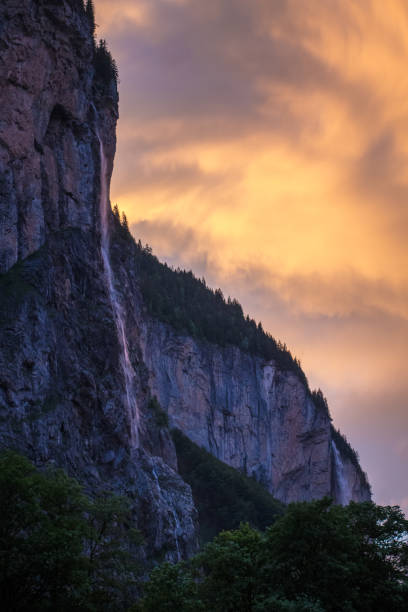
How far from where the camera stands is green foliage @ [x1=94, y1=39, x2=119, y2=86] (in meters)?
79.4

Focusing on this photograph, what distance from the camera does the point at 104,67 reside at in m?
80.6

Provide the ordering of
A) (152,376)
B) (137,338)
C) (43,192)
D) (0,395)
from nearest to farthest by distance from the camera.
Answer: (0,395)
(43,192)
(137,338)
(152,376)

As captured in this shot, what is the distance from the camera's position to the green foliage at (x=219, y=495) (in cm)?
10388

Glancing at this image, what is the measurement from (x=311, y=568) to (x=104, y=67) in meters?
64.3

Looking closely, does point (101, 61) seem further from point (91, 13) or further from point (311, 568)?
point (311, 568)

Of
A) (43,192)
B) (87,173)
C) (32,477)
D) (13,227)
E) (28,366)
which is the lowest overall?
A: (32,477)

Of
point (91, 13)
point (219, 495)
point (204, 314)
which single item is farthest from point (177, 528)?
point (204, 314)

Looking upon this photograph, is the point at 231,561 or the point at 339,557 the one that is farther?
the point at 231,561

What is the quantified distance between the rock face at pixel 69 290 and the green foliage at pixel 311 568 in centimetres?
1701

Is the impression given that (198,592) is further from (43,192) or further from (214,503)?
(214,503)

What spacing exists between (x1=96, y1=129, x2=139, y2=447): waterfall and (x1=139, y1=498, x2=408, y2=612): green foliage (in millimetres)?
31612

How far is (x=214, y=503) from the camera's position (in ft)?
349

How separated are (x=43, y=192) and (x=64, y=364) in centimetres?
1553

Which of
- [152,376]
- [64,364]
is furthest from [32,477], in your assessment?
[152,376]
